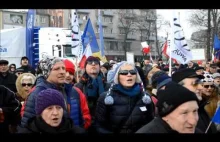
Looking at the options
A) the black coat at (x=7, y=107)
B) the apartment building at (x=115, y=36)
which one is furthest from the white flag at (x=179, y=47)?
the apartment building at (x=115, y=36)

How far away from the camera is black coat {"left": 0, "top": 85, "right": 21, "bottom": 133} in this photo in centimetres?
405

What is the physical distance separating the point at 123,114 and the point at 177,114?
55.5 inches

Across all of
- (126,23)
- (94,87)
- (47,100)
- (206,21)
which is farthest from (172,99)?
(126,23)

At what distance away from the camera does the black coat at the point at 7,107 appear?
405 centimetres

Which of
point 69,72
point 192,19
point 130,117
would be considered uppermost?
point 192,19

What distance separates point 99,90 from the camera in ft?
16.8

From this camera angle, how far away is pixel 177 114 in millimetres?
2496

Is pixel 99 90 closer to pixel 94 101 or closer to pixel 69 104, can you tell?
pixel 94 101

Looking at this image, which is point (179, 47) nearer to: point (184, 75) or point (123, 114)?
point (184, 75)

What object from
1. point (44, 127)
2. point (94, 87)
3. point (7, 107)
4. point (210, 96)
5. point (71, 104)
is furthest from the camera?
point (94, 87)

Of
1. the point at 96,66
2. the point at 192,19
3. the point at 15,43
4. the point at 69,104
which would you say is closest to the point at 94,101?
the point at 96,66

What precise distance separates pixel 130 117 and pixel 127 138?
1469mm

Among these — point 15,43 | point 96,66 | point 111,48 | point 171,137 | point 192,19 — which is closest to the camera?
point 171,137

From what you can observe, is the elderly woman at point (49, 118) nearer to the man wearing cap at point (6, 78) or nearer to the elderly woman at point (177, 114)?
the elderly woman at point (177, 114)
